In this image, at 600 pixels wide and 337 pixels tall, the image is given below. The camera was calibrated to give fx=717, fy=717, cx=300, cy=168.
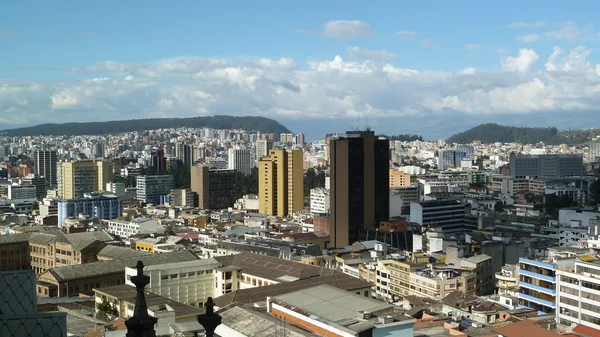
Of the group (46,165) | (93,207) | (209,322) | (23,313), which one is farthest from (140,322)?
(46,165)

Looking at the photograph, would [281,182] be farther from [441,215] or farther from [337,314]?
[337,314]

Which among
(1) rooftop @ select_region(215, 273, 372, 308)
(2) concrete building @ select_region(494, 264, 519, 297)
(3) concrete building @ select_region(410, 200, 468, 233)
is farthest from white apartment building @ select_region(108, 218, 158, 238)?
(2) concrete building @ select_region(494, 264, 519, 297)

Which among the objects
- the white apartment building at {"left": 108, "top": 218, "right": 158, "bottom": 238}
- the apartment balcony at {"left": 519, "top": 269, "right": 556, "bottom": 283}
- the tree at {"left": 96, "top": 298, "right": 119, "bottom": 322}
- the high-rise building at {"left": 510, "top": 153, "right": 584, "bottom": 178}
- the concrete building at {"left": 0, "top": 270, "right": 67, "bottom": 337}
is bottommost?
→ the white apartment building at {"left": 108, "top": 218, "right": 158, "bottom": 238}

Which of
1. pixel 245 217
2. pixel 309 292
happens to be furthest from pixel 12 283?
pixel 245 217

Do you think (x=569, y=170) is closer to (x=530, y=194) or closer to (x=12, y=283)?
(x=530, y=194)

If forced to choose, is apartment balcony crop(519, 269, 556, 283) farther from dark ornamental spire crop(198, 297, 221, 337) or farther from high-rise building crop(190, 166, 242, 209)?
high-rise building crop(190, 166, 242, 209)

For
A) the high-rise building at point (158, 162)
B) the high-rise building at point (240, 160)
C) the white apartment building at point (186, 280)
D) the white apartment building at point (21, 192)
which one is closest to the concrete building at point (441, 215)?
the white apartment building at point (186, 280)
